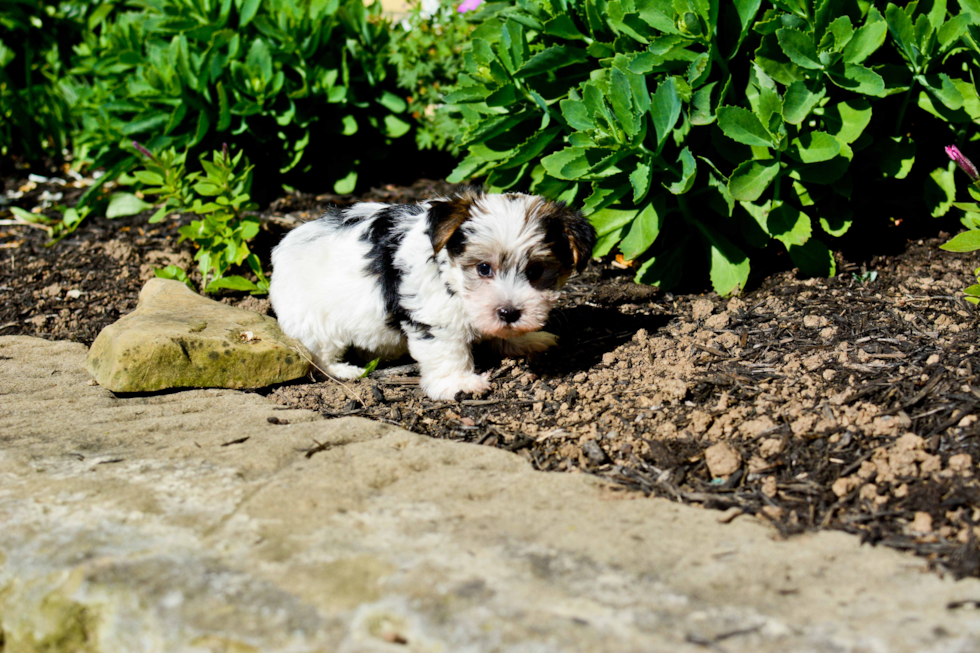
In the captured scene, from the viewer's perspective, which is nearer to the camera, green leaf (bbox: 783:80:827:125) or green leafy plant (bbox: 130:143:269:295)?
green leaf (bbox: 783:80:827:125)

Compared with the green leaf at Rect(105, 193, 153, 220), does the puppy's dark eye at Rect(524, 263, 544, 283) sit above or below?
above

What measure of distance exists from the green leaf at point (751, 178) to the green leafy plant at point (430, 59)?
282cm

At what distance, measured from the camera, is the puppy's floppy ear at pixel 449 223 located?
409cm

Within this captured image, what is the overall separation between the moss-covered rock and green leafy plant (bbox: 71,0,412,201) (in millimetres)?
2458

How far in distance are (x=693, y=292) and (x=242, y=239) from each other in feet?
11.2

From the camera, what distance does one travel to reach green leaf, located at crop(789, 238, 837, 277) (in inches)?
197

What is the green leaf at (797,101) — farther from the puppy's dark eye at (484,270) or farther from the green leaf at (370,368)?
the green leaf at (370,368)

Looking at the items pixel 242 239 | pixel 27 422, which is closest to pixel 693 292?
pixel 242 239

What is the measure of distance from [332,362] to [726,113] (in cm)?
288

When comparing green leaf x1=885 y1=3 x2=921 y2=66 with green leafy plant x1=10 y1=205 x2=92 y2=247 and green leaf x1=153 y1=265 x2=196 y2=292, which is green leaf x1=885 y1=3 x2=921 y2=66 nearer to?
green leaf x1=153 y1=265 x2=196 y2=292

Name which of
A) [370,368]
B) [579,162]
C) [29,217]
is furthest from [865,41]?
[29,217]

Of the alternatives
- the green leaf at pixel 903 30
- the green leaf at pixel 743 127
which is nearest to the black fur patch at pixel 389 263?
the green leaf at pixel 743 127

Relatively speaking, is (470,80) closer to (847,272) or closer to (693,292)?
(693,292)

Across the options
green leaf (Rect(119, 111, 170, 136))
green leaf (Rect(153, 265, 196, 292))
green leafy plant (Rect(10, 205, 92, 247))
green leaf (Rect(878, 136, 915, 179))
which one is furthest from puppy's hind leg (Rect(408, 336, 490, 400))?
green leafy plant (Rect(10, 205, 92, 247))
